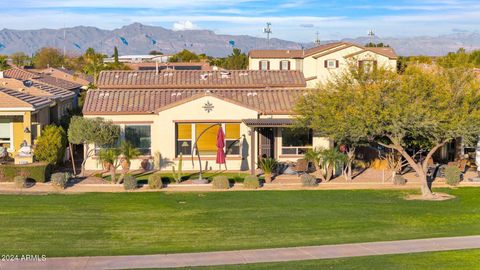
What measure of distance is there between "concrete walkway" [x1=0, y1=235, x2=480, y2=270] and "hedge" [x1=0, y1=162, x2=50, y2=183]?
13.5m

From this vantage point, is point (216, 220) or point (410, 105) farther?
point (410, 105)

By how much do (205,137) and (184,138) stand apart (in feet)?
3.37

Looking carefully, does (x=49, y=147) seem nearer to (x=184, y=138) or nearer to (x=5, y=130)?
(x=5, y=130)

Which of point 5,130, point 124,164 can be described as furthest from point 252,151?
point 5,130

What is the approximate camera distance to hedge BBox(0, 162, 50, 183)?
30062 millimetres

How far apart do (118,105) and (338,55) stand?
23.1m

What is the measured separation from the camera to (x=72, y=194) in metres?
27.7

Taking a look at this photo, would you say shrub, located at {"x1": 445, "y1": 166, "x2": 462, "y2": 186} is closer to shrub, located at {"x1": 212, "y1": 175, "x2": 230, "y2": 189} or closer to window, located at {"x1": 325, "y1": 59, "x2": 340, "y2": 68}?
shrub, located at {"x1": 212, "y1": 175, "x2": 230, "y2": 189}

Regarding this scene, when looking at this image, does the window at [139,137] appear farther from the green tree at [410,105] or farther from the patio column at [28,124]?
the green tree at [410,105]

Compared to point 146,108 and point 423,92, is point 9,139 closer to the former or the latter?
point 146,108

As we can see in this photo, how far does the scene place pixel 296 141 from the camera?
34.9 metres

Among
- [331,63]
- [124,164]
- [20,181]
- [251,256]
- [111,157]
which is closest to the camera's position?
[251,256]

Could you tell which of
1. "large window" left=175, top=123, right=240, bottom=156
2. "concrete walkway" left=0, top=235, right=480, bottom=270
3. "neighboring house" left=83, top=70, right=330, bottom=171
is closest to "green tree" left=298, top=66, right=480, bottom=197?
"neighboring house" left=83, top=70, right=330, bottom=171

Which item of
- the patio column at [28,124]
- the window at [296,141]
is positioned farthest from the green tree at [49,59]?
the window at [296,141]
